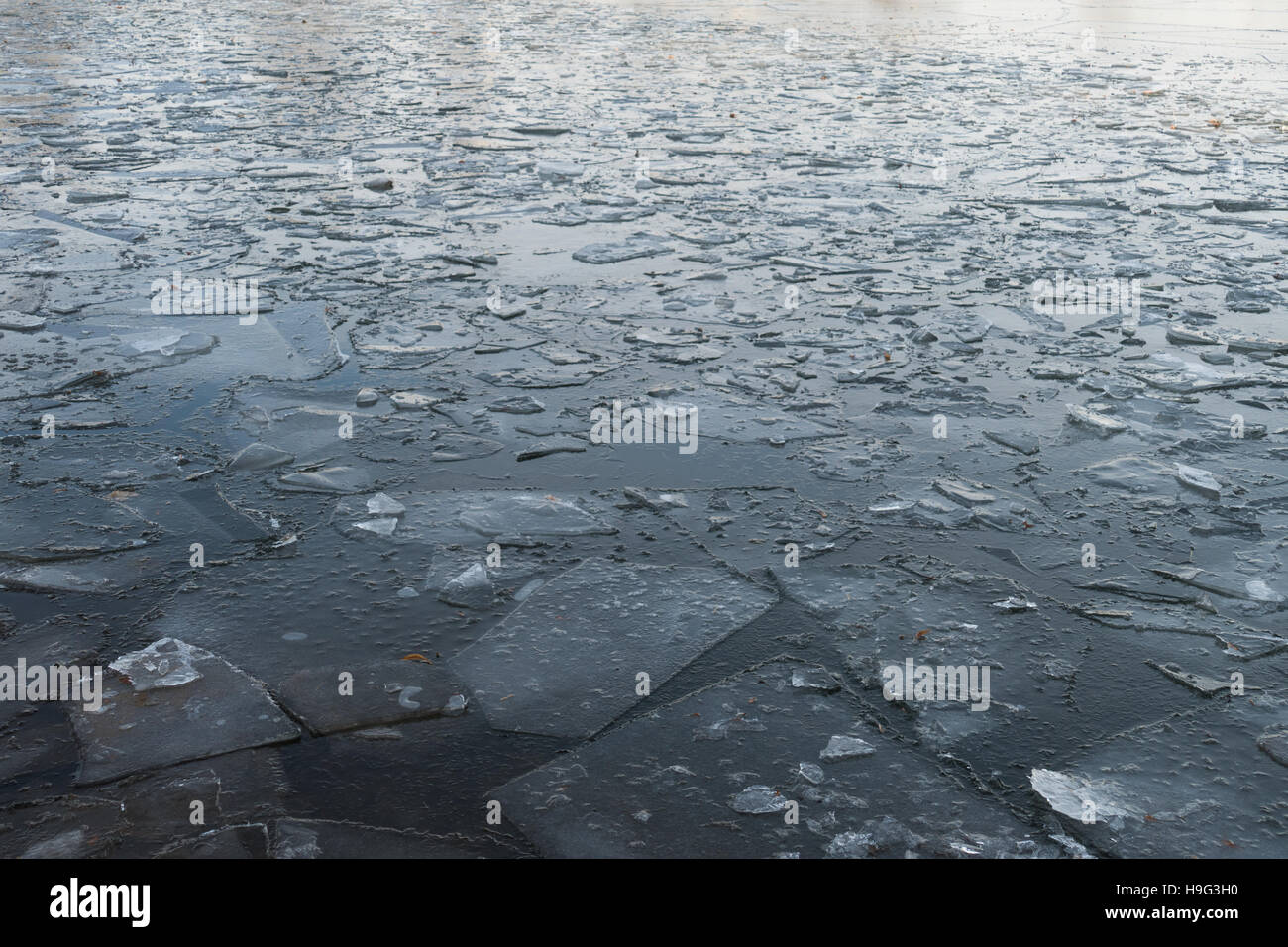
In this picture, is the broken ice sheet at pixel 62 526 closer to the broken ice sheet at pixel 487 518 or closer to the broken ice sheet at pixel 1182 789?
the broken ice sheet at pixel 487 518

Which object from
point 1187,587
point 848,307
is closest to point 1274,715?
point 1187,587

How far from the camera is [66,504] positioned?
3570 millimetres

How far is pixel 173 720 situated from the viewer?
262 cm

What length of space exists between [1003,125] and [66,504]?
903 cm

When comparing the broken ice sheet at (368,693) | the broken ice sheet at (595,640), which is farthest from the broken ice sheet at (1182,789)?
the broken ice sheet at (368,693)

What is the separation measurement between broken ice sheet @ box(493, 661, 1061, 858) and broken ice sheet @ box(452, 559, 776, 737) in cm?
15

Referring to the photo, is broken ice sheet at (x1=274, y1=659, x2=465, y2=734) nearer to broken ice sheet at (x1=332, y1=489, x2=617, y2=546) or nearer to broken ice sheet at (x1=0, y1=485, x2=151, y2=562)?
broken ice sheet at (x1=332, y1=489, x2=617, y2=546)

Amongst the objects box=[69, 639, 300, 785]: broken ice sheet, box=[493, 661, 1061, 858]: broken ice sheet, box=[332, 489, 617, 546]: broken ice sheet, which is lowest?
box=[493, 661, 1061, 858]: broken ice sheet

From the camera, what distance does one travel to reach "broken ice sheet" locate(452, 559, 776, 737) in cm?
274

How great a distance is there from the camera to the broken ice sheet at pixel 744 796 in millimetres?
2303

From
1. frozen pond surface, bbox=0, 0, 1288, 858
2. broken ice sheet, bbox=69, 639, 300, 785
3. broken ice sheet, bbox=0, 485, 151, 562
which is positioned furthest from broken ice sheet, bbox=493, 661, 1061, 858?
broken ice sheet, bbox=0, 485, 151, 562

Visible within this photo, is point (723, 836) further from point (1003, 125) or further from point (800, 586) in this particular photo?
point (1003, 125)

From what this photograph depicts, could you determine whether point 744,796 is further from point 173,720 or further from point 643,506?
point 643,506

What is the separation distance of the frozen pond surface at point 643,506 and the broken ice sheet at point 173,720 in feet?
0.04
